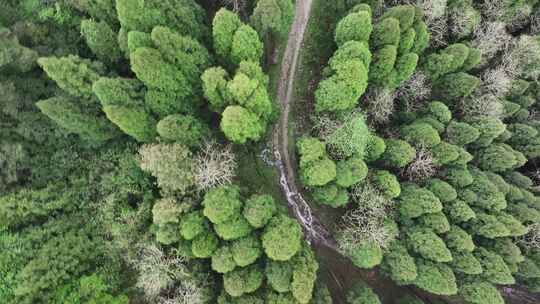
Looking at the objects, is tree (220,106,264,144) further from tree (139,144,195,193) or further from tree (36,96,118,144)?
tree (36,96,118,144)

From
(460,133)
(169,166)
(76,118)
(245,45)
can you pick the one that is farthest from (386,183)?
(76,118)

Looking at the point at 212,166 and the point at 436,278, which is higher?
the point at 436,278

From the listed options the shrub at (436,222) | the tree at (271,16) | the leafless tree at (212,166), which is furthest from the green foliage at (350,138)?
the tree at (271,16)

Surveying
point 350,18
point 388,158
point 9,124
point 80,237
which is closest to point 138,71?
point 9,124

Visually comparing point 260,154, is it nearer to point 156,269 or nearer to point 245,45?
point 245,45

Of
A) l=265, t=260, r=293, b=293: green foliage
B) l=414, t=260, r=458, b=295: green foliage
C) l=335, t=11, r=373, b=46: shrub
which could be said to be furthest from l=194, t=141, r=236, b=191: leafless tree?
l=414, t=260, r=458, b=295: green foliage

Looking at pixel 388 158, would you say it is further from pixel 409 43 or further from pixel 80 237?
pixel 80 237
